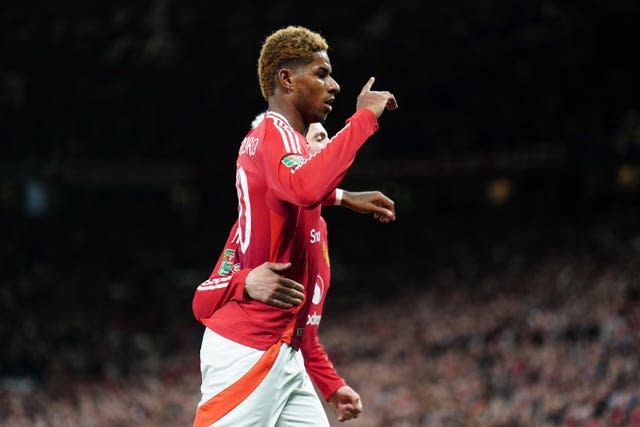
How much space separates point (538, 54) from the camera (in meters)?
22.3

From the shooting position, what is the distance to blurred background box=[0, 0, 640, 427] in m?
14.9

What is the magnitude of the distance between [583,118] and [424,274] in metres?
5.55

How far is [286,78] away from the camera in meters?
3.81

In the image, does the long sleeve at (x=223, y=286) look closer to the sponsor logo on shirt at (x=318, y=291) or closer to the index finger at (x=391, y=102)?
the sponsor logo on shirt at (x=318, y=291)

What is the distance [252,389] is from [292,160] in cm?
95

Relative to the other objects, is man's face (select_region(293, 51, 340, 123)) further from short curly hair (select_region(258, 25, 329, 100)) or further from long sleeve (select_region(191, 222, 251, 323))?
long sleeve (select_region(191, 222, 251, 323))

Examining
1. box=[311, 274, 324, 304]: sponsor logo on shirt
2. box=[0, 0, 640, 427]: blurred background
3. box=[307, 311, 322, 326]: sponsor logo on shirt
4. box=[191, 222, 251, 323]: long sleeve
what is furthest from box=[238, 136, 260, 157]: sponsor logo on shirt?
box=[0, 0, 640, 427]: blurred background

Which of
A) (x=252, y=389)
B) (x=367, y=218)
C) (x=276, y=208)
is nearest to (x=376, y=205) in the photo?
(x=276, y=208)

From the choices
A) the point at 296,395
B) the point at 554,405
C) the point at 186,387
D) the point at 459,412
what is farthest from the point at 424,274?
the point at 296,395

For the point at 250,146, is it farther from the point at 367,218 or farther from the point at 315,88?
the point at 367,218

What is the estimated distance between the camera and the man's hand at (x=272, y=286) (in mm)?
3658

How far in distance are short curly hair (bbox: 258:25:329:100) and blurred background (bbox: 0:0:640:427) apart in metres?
7.63

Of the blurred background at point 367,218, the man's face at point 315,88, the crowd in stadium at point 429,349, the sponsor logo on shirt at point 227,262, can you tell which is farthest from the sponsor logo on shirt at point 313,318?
the blurred background at point 367,218

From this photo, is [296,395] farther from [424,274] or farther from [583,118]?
[583,118]
